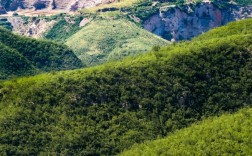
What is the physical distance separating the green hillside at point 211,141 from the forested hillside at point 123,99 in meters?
9.48

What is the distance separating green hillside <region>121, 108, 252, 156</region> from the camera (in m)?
108

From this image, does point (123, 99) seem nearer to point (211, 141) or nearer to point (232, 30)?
point (211, 141)

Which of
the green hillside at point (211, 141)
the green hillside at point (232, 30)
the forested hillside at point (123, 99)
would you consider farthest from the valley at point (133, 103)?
the green hillside at point (232, 30)

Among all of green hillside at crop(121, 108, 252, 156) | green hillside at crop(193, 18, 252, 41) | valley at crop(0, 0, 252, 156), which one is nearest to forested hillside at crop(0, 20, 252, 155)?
valley at crop(0, 0, 252, 156)

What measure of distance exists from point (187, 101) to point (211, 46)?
1624 centimetres

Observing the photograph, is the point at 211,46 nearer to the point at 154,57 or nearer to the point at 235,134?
the point at 154,57

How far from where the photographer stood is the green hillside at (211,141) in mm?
107625

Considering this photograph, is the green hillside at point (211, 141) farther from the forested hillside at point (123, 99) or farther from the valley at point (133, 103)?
the forested hillside at point (123, 99)

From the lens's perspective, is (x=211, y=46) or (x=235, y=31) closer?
(x=211, y=46)

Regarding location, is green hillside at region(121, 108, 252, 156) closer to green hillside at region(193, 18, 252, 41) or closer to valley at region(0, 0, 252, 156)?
valley at region(0, 0, 252, 156)

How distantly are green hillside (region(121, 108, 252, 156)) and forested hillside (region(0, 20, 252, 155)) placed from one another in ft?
31.1

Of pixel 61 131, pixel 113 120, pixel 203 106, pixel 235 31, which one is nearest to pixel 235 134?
pixel 203 106

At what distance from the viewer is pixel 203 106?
428 ft

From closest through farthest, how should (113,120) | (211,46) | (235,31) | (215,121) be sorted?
(215,121) → (113,120) → (211,46) → (235,31)
